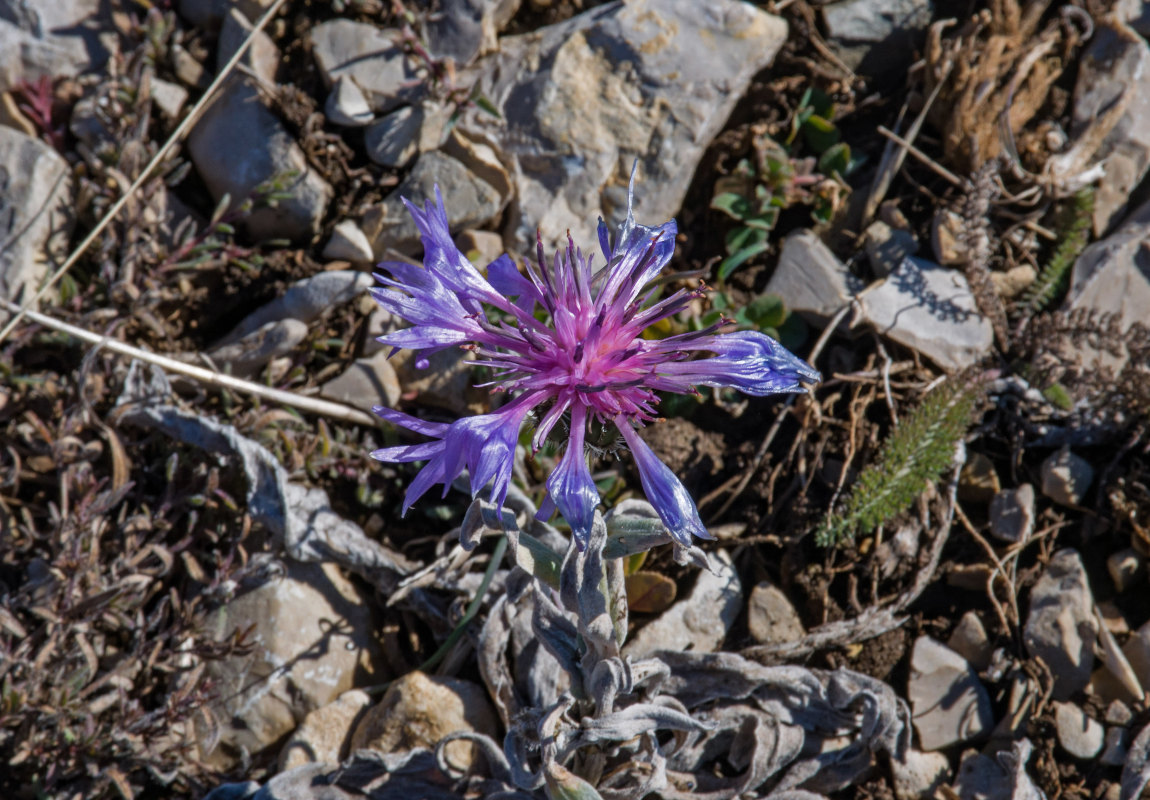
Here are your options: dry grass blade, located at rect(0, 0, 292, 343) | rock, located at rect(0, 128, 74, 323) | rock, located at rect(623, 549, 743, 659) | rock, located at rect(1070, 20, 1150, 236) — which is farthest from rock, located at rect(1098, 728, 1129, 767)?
rock, located at rect(0, 128, 74, 323)

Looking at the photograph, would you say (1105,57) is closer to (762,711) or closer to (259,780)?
(762,711)

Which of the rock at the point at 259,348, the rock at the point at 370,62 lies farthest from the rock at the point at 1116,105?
the rock at the point at 259,348

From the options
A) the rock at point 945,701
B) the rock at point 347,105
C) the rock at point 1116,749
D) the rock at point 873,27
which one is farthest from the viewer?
the rock at point 873,27

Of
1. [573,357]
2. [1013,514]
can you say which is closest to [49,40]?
[573,357]

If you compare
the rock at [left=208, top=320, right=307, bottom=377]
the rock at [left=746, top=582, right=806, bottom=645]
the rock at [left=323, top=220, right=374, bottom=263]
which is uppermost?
the rock at [left=323, top=220, right=374, bottom=263]

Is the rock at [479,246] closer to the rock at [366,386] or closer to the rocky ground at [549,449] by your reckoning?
the rocky ground at [549,449]

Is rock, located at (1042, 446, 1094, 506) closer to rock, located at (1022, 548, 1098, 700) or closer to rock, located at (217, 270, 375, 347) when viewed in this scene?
rock, located at (1022, 548, 1098, 700)
